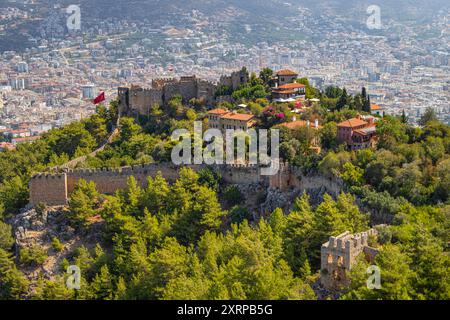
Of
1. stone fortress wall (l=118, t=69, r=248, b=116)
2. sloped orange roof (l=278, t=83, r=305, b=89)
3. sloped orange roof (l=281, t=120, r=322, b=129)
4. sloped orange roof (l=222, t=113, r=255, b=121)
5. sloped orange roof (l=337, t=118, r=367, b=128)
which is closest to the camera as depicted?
sloped orange roof (l=337, t=118, r=367, b=128)

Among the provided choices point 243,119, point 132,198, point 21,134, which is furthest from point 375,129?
point 21,134

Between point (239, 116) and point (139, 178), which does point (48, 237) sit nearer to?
point (139, 178)

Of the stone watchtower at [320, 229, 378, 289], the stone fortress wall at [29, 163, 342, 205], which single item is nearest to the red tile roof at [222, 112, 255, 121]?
the stone fortress wall at [29, 163, 342, 205]

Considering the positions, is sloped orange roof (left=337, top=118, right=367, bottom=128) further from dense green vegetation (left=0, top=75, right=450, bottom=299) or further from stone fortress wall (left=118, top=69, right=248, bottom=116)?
stone fortress wall (left=118, top=69, right=248, bottom=116)

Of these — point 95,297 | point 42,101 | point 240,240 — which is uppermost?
point 240,240

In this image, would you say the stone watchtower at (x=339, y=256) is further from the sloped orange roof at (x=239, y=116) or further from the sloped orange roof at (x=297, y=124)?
the sloped orange roof at (x=239, y=116)
